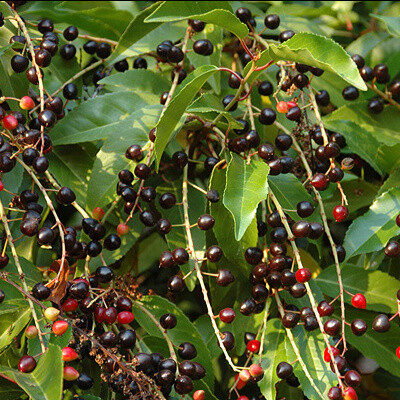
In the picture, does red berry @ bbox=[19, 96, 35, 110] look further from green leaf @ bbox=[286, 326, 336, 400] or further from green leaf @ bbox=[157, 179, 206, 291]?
green leaf @ bbox=[286, 326, 336, 400]

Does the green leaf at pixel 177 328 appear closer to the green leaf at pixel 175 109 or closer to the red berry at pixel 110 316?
the red berry at pixel 110 316

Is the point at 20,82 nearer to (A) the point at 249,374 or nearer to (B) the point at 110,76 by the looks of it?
(B) the point at 110,76

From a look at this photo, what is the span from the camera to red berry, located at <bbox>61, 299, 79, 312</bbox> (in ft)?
3.14

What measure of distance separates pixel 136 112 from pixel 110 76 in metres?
0.12

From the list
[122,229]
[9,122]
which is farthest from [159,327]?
[9,122]

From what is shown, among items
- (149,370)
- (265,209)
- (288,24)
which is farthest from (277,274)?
(288,24)

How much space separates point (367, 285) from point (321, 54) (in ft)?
1.54

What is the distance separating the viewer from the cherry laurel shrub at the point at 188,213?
0.93 m

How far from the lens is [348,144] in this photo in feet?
4.08

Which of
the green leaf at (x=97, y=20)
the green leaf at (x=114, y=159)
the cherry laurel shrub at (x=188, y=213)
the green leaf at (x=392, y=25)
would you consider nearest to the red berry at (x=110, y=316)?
the cherry laurel shrub at (x=188, y=213)

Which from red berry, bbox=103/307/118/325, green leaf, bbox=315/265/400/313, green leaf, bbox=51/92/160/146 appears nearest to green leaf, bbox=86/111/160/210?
green leaf, bbox=51/92/160/146

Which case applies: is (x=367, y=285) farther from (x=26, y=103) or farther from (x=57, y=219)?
(x=26, y=103)

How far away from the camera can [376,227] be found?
109cm

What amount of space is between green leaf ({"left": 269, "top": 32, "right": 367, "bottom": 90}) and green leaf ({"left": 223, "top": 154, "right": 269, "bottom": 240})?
188 mm
